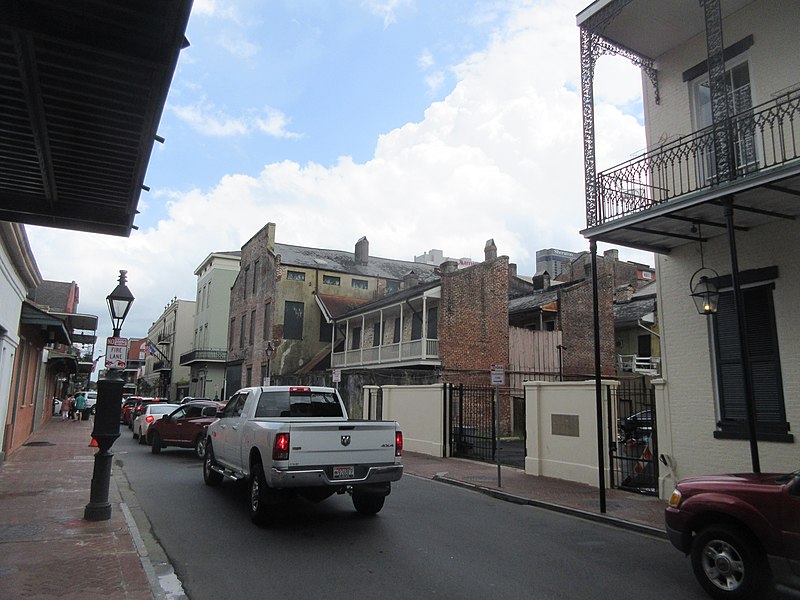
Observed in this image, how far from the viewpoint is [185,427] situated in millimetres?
16594

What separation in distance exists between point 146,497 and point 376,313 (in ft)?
70.7

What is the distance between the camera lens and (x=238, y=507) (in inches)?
370

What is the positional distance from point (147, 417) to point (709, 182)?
18654 millimetres

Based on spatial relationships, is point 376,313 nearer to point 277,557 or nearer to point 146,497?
point 146,497

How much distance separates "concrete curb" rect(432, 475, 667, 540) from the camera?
Result: 26.9ft

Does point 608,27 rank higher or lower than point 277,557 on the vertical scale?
higher

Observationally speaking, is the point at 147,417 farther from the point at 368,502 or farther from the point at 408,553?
the point at 408,553

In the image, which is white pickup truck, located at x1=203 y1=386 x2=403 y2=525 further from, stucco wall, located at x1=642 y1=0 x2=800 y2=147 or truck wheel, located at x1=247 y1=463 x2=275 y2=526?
stucco wall, located at x1=642 y1=0 x2=800 y2=147

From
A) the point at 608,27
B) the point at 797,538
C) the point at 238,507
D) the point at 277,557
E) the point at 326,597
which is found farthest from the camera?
the point at 608,27

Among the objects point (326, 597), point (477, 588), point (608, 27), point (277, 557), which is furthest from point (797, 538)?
point (608, 27)

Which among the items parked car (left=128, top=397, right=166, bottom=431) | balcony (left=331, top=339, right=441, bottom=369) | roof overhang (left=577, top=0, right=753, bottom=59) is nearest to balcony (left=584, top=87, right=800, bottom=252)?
roof overhang (left=577, top=0, right=753, bottom=59)

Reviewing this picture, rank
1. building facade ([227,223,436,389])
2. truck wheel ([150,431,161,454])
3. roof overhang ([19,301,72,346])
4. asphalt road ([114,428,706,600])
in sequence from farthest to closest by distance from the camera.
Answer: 1. building facade ([227,223,436,389])
2. truck wheel ([150,431,161,454])
3. roof overhang ([19,301,72,346])
4. asphalt road ([114,428,706,600])

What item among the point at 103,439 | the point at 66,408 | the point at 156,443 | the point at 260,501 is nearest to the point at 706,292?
the point at 260,501

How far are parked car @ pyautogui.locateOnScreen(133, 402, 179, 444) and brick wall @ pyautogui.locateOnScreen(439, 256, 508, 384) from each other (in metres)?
11.5
